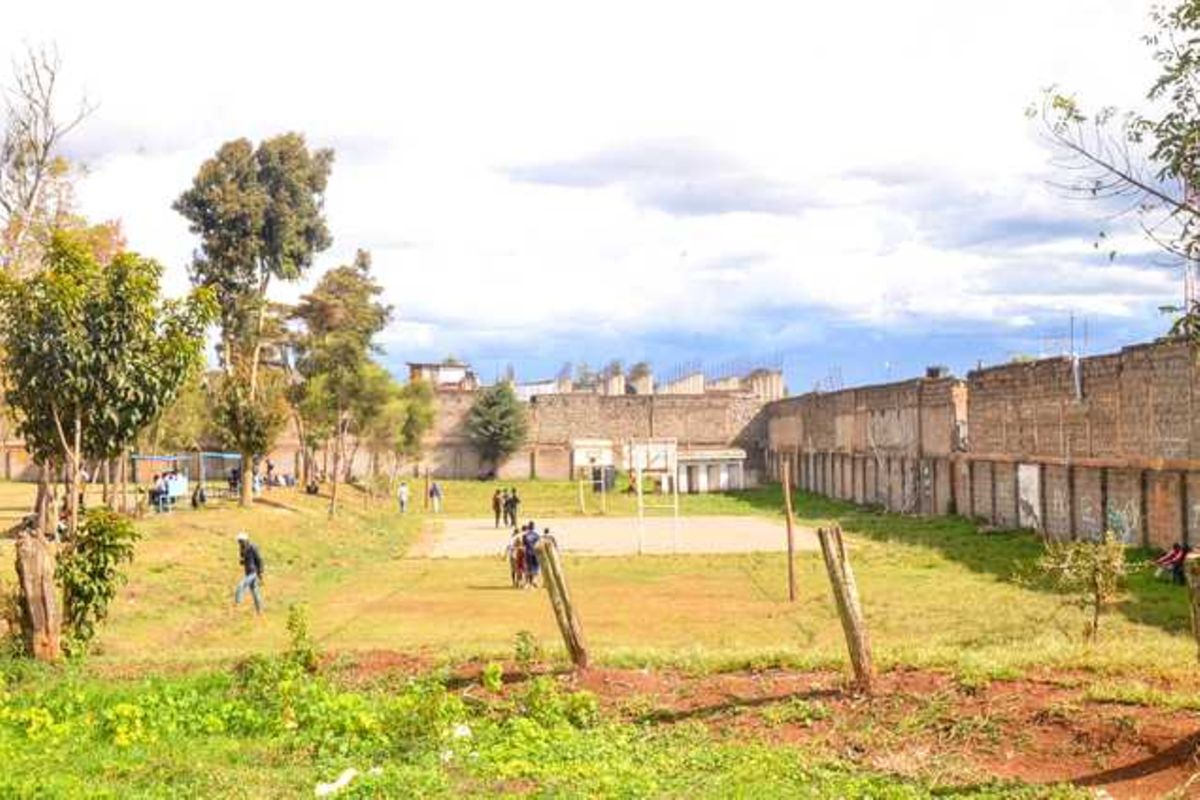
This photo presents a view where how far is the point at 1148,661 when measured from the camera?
1090 centimetres

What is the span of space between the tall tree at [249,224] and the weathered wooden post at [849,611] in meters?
34.3

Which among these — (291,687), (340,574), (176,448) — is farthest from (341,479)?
(291,687)

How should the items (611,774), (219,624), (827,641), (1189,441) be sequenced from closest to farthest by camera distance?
(611,774) < (827,641) < (219,624) < (1189,441)

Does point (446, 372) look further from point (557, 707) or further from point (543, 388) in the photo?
point (557, 707)

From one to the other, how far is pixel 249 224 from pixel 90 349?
28614mm

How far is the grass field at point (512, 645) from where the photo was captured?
9180 mm

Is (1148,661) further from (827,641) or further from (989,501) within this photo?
(989,501)

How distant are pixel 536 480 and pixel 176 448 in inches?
878

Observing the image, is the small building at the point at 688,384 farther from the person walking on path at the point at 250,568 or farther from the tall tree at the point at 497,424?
the person walking on path at the point at 250,568

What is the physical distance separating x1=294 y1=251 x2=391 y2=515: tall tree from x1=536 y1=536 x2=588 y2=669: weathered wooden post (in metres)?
31.4

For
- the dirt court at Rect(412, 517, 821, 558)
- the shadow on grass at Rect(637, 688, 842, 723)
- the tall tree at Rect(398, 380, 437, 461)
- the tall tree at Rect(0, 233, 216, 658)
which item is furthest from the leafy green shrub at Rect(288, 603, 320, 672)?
the tall tree at Rect(398, 380, 437, 461)

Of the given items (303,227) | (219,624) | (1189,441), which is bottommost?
(219,624)

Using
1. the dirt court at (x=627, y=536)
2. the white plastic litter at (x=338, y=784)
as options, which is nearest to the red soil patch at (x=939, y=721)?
the white plastic litter at (x=338, y=784)

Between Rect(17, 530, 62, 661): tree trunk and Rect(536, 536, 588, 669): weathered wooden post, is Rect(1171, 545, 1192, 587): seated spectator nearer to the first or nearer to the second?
Rect(536, 536, 588, 669): weathered wooden post
